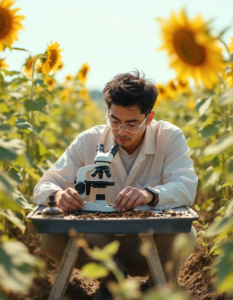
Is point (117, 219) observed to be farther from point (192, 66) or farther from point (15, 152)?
point (192, 66)

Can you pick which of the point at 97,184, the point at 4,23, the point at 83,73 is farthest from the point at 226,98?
the point at 83,73

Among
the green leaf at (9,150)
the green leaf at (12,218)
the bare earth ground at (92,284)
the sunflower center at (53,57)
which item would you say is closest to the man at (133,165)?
the bare earth ground at (92,284)

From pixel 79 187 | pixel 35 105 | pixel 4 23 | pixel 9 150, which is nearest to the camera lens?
pixel 9 150

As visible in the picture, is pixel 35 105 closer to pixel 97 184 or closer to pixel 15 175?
pixel 15 175

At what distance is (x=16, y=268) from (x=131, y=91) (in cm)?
197

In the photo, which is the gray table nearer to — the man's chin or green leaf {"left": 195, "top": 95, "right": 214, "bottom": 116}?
the man's chin

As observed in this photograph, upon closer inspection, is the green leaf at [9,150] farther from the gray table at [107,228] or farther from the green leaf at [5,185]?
the gray table at [107,228]

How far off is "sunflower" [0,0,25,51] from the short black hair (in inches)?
30.7

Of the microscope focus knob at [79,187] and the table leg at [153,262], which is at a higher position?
the microscope focus knob at [79,187]

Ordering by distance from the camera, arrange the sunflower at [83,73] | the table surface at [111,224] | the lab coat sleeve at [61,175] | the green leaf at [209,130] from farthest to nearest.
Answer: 1. the sunflower at [83,73]
2. the green leaf at [209,130]
3. the lab coat sleeve at [61,175]
4. the table surface at [111,224]

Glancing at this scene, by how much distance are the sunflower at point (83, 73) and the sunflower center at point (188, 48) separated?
198 inches

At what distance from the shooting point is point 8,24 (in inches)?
127

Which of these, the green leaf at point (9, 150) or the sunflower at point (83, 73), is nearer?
the green leaf at point (9, 150)

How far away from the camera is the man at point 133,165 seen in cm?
281
